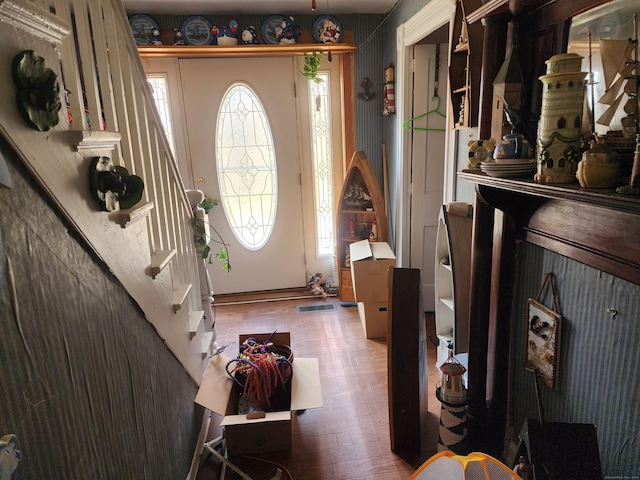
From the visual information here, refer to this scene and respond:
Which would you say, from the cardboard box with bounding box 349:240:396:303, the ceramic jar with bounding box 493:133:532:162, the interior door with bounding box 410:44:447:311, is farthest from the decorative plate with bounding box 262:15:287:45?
the ceramic jar with bounding box 493:133:532:162

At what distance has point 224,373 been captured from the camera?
6.25ft

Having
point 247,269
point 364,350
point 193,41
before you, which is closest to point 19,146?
point 364,350

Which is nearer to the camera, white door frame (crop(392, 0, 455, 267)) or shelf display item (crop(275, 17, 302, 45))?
white door frame (crop(392, 0, 455, 267))

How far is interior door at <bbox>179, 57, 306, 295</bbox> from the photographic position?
3373 millimetres

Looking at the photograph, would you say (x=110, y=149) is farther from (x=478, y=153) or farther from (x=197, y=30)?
(x=197, y=30)

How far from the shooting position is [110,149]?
3.55ft

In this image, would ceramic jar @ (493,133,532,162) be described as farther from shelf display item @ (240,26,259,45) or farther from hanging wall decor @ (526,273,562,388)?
shelf display item @ (240,26,259,45)

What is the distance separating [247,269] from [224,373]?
195cm

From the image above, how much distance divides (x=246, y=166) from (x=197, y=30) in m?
1.14

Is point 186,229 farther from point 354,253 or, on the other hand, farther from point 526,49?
point 526,49

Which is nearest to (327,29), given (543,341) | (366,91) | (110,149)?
(366,91)

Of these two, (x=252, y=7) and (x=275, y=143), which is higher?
(x=252, y=7)

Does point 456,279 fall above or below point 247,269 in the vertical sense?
above

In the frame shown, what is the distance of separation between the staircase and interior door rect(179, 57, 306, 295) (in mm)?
1599
